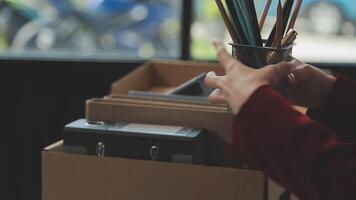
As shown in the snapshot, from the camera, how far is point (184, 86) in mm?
1494

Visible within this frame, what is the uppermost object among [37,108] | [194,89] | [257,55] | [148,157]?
[257,55]

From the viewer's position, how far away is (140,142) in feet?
3.75

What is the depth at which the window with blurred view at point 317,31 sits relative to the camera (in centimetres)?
269

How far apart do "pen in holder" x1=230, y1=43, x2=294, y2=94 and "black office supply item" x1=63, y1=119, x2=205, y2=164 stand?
0.24 metres

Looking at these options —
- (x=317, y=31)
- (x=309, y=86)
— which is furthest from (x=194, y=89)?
(x=317, y=31)

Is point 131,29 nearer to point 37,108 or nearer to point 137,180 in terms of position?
point 37,108

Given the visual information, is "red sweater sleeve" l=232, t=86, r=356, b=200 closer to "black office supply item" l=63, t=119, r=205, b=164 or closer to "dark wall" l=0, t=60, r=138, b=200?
"black office supply item" l=63, t=119, r=205, b=164

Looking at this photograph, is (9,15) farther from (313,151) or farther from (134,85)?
(313,151)

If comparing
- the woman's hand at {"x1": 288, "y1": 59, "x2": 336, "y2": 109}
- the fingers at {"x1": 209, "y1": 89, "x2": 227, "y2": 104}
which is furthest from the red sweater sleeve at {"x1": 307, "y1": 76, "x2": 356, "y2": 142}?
the fingers at {"x1": 209, "y1": 89, "x2": 227, "y2": 104}

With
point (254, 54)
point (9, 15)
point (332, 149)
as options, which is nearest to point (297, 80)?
point (254, 54)

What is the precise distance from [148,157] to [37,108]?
5.27ft

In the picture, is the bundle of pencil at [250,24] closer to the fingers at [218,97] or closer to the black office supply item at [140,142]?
the fingers at [218,97]

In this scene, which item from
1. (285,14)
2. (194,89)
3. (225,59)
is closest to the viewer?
→ (225,59)

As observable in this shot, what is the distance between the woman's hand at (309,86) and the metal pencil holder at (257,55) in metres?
0.07
